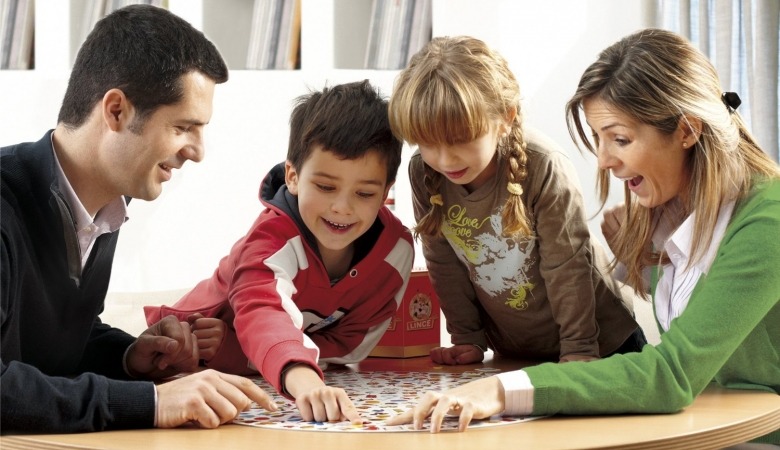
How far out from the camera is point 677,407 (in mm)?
1130

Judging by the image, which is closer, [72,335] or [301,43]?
[72,335]

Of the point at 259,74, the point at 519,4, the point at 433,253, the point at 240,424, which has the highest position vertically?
the point at 519,4

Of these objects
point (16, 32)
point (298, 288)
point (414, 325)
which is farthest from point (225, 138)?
point (298, 288)

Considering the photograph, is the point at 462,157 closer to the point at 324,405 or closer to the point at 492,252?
the point at 492,252

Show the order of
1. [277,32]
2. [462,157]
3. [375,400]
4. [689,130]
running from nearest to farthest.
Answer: [375,400] → [689,130] → [462,157] → [277,32]

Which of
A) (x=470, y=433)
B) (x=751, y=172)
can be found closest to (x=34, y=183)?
(x=470, y=433)

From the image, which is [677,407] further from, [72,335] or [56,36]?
[56,36]

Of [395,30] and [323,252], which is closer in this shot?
[323,252]

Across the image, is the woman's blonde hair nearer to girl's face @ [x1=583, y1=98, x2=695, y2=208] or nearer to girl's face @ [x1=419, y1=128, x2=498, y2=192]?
girl's face @ [x1=583, y1=98, x2=695, y2=208]

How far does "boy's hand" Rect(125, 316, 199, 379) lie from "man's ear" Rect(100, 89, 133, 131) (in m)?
0.33

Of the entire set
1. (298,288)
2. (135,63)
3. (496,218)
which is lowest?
(298,288)

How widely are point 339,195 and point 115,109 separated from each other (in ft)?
1.19

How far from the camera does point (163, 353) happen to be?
1413 mm

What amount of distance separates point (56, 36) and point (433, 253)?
2146 millimetres
